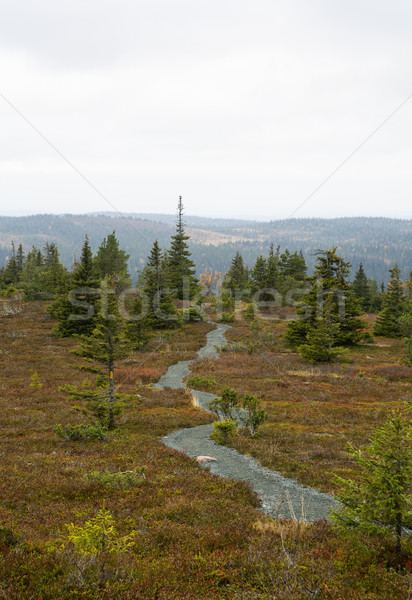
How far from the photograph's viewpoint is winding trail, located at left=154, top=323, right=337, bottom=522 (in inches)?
360

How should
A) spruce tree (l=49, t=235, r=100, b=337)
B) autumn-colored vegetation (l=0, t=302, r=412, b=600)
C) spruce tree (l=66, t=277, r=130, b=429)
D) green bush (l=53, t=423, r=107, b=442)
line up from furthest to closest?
1. spruce tree (l=49, t=235, r=100, b=337)
2. spruce tree (l=66, t=277, r=130, b=429)
3. green bush (l=53, t=423, r=107, b=442)
4. autumn-colored vegetation (l=0, t=302, r=412, b=600)

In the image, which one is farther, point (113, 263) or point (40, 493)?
point (113, 263)

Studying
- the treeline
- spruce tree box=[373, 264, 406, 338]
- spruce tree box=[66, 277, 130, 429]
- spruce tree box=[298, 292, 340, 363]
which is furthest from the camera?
the treeline

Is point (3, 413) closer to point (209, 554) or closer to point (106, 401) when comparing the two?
point (106, 401)

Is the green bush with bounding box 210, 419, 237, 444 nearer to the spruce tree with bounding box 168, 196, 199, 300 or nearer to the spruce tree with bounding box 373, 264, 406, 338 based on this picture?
the spruce tree with bounding box 373, 264, 406, 338

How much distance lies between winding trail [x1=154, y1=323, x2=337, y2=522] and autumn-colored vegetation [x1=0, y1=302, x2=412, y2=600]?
54 cm

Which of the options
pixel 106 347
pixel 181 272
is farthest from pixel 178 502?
pixel 181 272

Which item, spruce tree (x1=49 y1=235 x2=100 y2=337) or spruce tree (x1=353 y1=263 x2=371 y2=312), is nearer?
spruce tree (x1=49 y1=235 x2=100 y2=337)

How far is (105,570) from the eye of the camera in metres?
5.05

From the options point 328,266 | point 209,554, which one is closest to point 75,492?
point 209,554

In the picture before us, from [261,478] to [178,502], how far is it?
12.0 feet

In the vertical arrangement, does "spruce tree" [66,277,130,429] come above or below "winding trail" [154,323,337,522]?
above

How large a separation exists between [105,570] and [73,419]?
527 inches

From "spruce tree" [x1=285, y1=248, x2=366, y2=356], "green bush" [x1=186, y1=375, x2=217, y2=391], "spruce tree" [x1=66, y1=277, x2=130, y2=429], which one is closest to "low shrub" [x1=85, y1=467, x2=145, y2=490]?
"spruce tree" [x1=66, y1=277, x2=130, y2=429]
